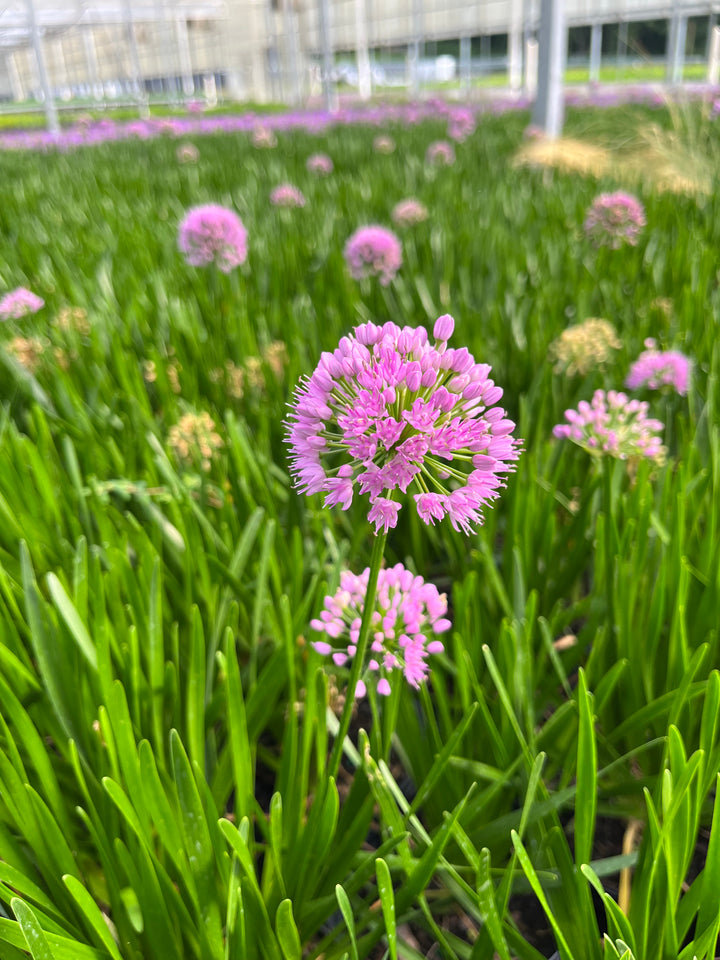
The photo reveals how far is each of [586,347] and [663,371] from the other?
0.16 meters

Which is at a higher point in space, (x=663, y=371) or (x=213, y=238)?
(x=213, y=238)

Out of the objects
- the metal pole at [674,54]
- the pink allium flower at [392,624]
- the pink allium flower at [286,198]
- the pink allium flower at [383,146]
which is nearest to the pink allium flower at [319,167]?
the pink allium flower at [383,146]

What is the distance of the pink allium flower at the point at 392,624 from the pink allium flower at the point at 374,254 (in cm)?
116

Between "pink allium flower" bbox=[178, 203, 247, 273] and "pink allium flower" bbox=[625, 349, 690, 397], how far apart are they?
0.96 m

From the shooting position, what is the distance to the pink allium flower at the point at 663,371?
3.29ft

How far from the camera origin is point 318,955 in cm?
49

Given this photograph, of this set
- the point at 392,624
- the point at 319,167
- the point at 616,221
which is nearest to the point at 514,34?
the point at 319,167

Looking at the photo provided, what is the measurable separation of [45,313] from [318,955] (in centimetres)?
155

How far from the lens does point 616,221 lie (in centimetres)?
175

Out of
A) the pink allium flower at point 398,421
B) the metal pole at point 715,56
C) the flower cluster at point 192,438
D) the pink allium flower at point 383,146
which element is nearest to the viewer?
the pink allium flower at point 398,421

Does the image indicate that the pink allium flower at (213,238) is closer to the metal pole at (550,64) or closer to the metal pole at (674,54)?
the metal pole at (550,64)

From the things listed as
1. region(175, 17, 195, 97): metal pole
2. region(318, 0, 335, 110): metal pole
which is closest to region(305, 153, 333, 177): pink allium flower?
region(318, 0, 335, 110): metal pole

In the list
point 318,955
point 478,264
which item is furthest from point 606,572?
point 478,264

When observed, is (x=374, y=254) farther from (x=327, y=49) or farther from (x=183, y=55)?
(x=183, y=55)
